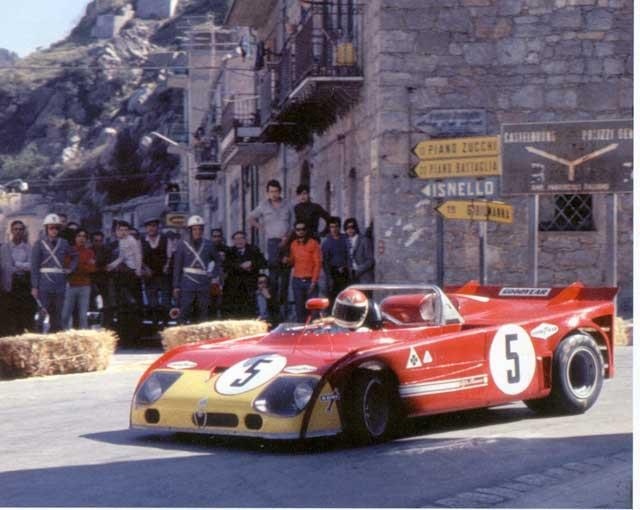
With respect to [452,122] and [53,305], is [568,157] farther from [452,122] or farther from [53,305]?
[53,305]

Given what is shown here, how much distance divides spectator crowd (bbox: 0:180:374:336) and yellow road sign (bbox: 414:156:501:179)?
2384 mm

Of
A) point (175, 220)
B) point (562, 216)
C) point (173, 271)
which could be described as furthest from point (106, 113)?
point (173, 271)

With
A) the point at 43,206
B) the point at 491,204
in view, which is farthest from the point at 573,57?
the point at 43,206

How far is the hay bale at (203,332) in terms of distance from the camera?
15.0 m

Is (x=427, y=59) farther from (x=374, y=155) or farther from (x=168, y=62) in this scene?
(x=168, y=62)

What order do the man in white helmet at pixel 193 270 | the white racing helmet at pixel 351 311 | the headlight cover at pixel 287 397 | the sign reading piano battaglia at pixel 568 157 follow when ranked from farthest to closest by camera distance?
1. the man in white helmet at pixel 193 270
2. the sign reading piano battaglia at pixel 568 157
3. the white racing helmet at pixel 351 311
4. the headlight cover at pixel 287 397

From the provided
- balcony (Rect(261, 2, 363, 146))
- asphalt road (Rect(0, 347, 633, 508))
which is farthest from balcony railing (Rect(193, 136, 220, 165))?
asphalt road (Rect(0, 347, 633, 508))

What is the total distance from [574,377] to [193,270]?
6854 mm

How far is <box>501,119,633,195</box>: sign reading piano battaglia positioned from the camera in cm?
1516

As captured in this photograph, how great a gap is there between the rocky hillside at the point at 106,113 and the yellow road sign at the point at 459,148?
25454 mm

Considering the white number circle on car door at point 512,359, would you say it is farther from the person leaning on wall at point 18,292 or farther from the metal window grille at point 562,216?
the metal window grille at point 562,216

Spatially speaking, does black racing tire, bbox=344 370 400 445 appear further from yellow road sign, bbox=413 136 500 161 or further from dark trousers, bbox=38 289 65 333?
dark trousers, bbox=38 289 65 333

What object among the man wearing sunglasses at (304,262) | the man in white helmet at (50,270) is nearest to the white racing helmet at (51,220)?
the man in white helmet at (50,270)

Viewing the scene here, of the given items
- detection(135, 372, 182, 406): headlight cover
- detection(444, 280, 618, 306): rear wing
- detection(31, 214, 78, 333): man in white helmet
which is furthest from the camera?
detection(31, 214, 78, 333): man in white helmet
